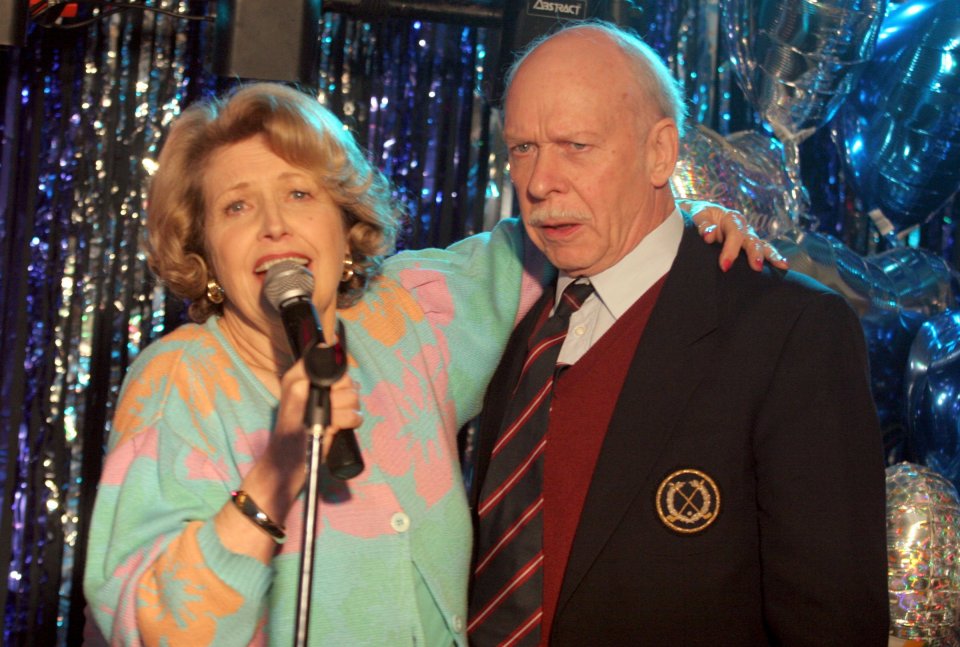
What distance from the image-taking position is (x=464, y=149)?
130 inches

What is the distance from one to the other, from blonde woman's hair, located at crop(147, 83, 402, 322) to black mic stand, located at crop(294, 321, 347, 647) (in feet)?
2.57

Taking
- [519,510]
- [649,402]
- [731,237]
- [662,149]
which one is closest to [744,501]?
[649,402]

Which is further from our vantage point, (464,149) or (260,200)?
(464,149)

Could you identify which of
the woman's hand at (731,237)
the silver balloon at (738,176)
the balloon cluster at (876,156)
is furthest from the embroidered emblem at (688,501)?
the silver balloon at (738,176)

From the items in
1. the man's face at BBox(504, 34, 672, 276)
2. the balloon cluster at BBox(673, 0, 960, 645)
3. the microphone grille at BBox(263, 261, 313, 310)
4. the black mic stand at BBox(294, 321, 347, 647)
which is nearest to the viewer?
the black mic stand at BBox(294, 321, 347, 647)

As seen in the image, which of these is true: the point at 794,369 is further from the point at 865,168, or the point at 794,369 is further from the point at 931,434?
the point at 865,168

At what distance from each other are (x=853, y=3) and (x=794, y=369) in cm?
128

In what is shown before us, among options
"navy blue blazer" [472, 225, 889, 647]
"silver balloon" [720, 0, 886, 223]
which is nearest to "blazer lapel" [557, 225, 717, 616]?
"navy blue blazer" [472, 225, 889, 647]

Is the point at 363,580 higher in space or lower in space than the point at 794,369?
lower

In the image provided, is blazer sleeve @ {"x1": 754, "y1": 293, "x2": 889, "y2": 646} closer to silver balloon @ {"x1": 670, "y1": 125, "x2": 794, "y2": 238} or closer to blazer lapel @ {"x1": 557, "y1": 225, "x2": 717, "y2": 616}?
blazer lapel @ {"x1": 557, "y1": 225, "x2": 717, "y2": 616}

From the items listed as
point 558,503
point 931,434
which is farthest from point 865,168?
point 558,503

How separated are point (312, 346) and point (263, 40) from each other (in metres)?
1.52

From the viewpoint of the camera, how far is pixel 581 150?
2.08 meters

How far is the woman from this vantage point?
5.42ft
